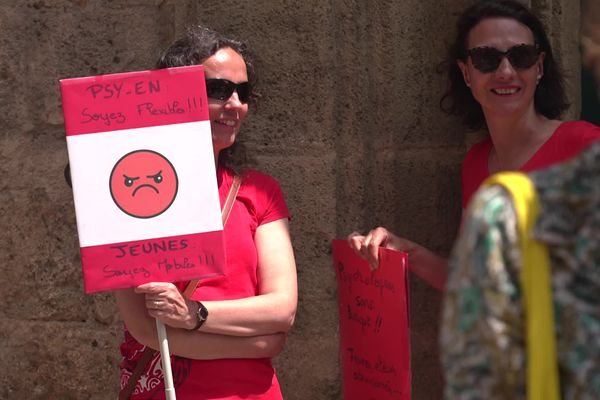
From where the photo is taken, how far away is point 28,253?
135 inches

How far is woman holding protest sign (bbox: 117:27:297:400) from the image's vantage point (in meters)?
2.56

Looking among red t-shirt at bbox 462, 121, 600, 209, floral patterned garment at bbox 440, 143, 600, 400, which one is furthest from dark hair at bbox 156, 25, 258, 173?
floral patterned garment at bbox 440, 143, 600, 400

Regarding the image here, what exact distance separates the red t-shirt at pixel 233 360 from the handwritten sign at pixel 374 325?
0.24 meters

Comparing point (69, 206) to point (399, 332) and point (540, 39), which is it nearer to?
point (399, 332)

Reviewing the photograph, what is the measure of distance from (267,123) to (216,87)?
0.49 metres

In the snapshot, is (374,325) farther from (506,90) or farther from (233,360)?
(506,90)

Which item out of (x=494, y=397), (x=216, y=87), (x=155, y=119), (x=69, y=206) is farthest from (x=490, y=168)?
(x=494, y=397)

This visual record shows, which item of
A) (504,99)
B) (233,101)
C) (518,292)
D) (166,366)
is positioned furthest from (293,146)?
(518,292)

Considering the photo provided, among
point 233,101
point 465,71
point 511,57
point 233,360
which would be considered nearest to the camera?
point 233,360

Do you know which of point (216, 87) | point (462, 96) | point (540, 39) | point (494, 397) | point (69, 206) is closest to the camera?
point (494, 397)

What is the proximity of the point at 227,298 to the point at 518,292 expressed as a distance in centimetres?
145

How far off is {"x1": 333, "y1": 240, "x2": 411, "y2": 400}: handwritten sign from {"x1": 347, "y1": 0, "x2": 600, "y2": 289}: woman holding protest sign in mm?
62

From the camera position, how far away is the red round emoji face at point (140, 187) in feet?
8.02

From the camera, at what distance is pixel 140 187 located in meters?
2.44
